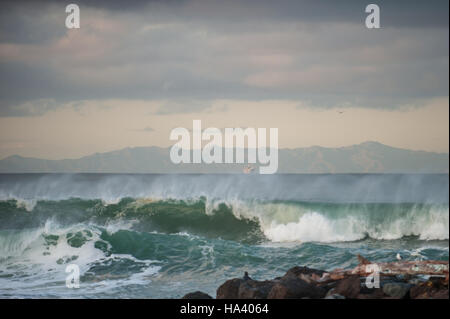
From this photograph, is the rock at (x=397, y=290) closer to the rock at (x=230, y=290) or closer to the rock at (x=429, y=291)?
the rock at (x=429, y=291)

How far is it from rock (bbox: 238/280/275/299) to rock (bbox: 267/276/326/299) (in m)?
0.16

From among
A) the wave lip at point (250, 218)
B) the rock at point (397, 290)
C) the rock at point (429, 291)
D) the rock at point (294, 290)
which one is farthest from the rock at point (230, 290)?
the wave lip at point (250, 218)

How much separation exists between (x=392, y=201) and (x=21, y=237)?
8.21m

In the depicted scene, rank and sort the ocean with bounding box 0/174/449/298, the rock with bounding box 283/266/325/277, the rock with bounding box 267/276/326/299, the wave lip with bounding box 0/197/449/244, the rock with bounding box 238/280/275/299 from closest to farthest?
the rock with bounding box 267/276/326/299 → the rock with bounding box 238/280/275/299 → the rock with bounding box 283/266/325/277 → the ocean with bounding box 0/174/449/298 → the wave lip with bounding box 0/197/449/244

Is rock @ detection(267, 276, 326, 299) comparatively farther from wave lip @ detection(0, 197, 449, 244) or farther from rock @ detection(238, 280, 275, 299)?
wave lip @ detection(0, 197, 449, 244)

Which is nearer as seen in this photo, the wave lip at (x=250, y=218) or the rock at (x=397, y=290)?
the rock at (x=397, y=290)

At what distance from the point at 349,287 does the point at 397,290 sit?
63 cm

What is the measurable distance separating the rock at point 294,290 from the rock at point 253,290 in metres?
0.16

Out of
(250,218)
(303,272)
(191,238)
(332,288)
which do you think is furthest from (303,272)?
(250,218)

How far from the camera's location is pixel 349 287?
22.2 ft

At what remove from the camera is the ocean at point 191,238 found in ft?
28.9

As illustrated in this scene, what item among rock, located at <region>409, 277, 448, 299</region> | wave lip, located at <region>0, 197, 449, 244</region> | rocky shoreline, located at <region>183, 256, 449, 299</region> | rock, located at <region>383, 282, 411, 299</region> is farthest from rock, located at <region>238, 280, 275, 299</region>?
wave lip, located at <region>0, 197, 449, 244</region>

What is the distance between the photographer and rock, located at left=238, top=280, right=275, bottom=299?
6.87 meters
